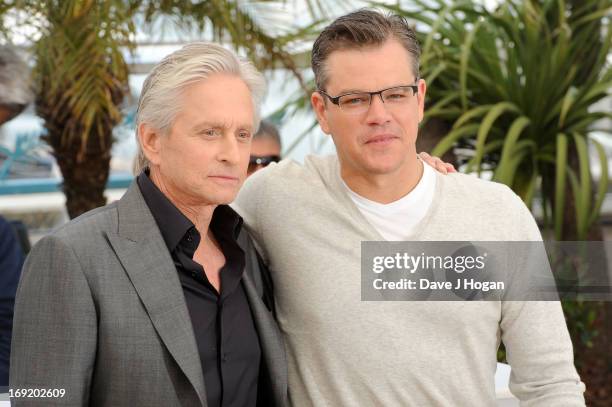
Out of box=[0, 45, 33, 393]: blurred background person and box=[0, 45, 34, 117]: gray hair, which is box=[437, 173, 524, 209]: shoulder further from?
box=[0, 45, 34, 117]: gray hair

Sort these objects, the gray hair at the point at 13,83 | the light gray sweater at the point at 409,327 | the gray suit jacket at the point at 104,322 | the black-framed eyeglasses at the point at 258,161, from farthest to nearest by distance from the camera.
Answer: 1. the black-framed eyeglasses at the point at 258,161
2. the gray hair at the point at 13,83
3. the light gray sweater at the point at 409,327
4. the gray suit jacket at the point at 104,322

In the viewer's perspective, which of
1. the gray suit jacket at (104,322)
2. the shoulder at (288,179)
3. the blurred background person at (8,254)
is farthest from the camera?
the blurred background person at (8,254)

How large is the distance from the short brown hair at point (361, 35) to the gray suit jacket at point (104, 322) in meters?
0.55

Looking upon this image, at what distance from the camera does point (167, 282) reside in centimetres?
138

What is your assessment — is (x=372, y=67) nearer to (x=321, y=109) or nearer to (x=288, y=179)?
(x=321, y=109)

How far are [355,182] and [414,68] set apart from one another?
27 centimetres

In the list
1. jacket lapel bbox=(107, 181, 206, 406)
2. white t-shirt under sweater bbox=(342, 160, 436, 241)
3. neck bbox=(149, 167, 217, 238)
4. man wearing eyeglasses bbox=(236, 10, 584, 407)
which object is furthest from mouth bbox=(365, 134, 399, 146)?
jacket lapel bbox=(107, 181, 206, 406)

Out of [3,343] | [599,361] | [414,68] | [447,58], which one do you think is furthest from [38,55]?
[599,361]

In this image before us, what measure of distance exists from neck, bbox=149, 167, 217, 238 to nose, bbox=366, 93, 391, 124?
1.20ft

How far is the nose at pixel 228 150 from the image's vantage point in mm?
1445

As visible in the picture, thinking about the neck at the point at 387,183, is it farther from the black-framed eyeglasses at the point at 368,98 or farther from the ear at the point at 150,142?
the ear at the point at 150,142

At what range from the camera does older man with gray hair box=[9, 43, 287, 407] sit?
1277mm

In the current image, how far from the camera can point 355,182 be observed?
5.58 feet

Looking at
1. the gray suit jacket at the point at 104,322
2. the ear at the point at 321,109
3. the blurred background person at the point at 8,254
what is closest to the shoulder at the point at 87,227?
the gray suit jacket at the point at 104,322
